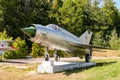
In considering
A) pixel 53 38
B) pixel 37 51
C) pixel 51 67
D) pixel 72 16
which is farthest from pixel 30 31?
pixel 72 16

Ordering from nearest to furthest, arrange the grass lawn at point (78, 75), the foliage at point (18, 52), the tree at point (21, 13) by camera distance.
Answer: the grass lawn at point (78, 75)
the foliage at point (18, 52)
the tree at point (21, 13)

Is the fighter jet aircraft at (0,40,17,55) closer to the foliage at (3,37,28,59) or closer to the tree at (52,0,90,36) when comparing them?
the foliage at (3,37,28,59)

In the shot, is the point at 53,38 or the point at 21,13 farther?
the point at 21,13

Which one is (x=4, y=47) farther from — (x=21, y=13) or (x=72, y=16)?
(x=72, y=16)

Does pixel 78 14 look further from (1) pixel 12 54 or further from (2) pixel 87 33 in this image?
(2) pixel 87 33

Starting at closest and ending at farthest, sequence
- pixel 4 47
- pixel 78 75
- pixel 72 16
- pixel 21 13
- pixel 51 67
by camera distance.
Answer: pixel 78 75, pixel 51 67, pixel 4 47, pixel 21 13, pixel 72 16

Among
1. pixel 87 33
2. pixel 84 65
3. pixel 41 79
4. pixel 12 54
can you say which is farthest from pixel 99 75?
pixel 12 54

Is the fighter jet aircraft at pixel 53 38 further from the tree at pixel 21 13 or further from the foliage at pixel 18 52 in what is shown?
the tree at pixel 21 13

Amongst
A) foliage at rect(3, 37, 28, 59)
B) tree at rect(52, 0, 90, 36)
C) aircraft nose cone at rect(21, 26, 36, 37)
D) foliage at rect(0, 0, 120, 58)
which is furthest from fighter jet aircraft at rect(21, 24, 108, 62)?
tree at rect(52, 0, 90, 36)

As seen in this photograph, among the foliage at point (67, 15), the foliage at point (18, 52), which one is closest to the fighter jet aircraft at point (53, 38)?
the foliage at point (18, 52)

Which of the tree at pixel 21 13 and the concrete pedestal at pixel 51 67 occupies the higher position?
the tree at pixel 21 13

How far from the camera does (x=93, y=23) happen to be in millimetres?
57625

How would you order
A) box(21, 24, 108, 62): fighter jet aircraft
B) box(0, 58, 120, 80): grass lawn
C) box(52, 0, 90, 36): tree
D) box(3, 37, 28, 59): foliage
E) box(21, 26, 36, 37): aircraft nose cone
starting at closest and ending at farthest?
box(0, 58, 120, 80): grass lawn, box(21, 26, 36, 37): aircraft nose cone, box(21, 24, 108, 62): fighter jet aircraft, box(3, 37, 28, 59): foliage, box(52, 0, 90, 36): tree

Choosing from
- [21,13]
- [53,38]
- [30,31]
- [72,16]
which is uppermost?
[21,13]
